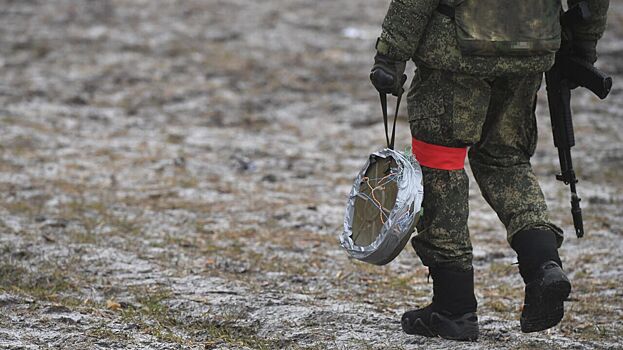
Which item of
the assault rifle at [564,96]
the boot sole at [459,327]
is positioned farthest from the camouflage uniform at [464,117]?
the boot sole at [459,327]

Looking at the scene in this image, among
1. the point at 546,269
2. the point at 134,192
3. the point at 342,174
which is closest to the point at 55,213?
the point at 134,192

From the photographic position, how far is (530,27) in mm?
3662

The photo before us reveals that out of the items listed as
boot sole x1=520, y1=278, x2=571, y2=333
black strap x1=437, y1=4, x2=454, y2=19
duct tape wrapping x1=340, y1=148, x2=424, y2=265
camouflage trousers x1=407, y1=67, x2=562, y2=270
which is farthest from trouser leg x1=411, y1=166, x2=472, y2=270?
black strap x1=437, y1=4, x2=454, y2=19

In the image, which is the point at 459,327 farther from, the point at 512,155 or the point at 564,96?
the point at 564,96

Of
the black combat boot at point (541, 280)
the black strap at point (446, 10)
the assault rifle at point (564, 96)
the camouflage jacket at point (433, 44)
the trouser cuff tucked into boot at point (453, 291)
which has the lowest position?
the trouser cuff tucked into boot at point (453, 291)

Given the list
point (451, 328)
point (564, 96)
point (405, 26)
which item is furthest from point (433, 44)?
point (451, 328)

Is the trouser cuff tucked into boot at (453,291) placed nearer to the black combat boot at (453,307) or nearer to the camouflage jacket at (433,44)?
the black combat boot at (453,307)

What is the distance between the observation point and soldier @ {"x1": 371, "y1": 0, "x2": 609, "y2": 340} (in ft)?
12.0

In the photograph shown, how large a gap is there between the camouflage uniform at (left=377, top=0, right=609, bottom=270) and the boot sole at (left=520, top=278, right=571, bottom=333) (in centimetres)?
31

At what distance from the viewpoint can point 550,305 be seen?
3699 mm

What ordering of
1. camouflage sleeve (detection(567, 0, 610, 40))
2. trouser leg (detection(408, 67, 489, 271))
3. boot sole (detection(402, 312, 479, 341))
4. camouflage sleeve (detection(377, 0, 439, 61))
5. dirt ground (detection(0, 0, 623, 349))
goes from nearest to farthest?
1. camouflage sleeve (detection(377, 0, 439, 61))
2. trouser leg (detection(408, 67, 489, 271))
3. camouflage sleeve (detection(567, 0, 610, 40))
4. boot sole (detection(402, 312, 479, 341))
5. dirt ground (detection(0, 0, 623, 349))

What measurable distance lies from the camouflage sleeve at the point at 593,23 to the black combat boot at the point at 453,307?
111 cm

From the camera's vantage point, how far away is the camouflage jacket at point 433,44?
12.0 ft

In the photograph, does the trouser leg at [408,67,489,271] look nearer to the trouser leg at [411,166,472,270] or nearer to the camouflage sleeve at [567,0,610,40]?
the trouser leg at [411,166,472,270]
